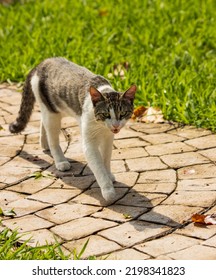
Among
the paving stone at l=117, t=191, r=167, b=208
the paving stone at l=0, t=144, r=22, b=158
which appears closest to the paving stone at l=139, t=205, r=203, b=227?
the paving stone at l=117, t=191, r=167, b=208

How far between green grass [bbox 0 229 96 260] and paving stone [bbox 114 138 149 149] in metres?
2.15

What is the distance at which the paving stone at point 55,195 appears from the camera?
6.31m

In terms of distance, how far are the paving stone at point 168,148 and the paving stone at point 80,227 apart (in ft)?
4.75

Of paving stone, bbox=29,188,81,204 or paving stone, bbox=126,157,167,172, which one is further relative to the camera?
paving stone, bbox=126,157,167,172

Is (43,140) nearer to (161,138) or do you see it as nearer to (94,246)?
(161,138)

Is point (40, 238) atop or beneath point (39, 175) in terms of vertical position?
atop

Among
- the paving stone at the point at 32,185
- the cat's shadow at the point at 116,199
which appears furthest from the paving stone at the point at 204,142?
the paving stone at the point at 32,185

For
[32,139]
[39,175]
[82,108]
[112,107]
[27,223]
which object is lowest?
[32,139]

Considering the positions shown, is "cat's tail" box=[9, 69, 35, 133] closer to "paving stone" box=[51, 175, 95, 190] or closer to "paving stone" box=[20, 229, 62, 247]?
"paving stone" box=[51, 175, 95, 190]

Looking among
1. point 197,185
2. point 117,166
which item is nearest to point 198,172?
point 197,185

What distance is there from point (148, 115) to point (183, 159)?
1168 millimetres

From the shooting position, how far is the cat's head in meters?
5.94

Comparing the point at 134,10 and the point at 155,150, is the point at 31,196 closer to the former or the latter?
the point at 155,150

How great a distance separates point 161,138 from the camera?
752cm
